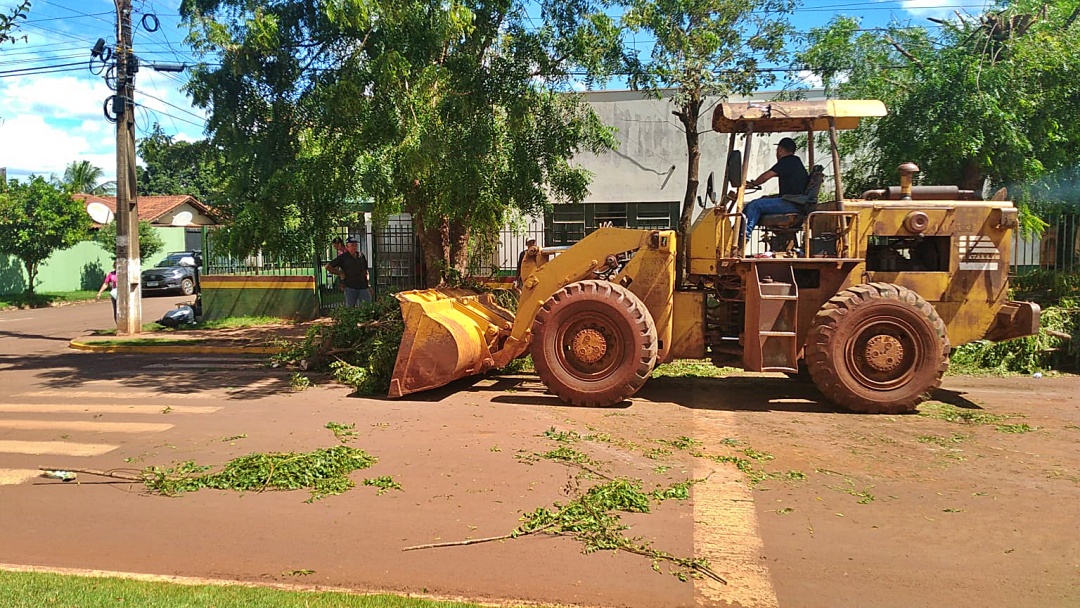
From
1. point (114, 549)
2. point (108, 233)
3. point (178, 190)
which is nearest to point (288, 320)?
point (114, 549)

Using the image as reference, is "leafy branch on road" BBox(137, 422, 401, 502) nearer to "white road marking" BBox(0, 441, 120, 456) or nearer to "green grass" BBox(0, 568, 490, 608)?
"white road marking" BBox(0, 441, 120, 456)

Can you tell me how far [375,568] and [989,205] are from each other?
7552 millimetres

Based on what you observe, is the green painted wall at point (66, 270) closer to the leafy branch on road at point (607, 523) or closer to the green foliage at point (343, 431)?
the green foliage at point (343, 431)

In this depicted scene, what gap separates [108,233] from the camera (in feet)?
102

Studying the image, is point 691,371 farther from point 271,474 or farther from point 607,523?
point 271,474

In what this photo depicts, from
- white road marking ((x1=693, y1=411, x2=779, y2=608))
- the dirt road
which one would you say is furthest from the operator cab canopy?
white road marking ((x1=693, y1=411, x2=779, y2=608))

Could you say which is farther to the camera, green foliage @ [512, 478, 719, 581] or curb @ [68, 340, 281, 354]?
curb @ [68, 340, 281, 354]

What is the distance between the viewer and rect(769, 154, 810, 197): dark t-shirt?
28.4 feet

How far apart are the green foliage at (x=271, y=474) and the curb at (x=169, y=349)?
23.7 feet

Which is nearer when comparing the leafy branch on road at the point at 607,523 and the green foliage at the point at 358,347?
the leafy branch on road at the point at 607,523

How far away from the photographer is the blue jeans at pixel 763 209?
28.3 ft

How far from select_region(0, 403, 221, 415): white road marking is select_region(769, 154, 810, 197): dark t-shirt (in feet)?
23.3

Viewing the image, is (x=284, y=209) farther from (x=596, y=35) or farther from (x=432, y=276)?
(x=596, y=35)

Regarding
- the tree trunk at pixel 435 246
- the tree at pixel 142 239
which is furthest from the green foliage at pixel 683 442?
the tree at pixel 142 239
